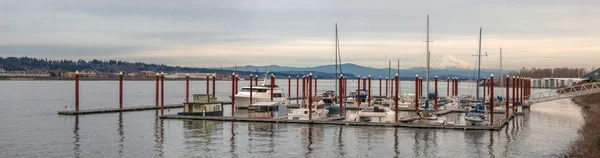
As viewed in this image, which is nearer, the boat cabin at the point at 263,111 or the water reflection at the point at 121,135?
the water reflection at the point at 121,135

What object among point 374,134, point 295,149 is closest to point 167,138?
point 295,149

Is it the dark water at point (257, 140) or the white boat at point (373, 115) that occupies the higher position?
the white boat at point (373, 115)

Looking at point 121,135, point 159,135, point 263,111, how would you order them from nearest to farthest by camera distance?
point 159,135 → point 121,135 → point 263,111

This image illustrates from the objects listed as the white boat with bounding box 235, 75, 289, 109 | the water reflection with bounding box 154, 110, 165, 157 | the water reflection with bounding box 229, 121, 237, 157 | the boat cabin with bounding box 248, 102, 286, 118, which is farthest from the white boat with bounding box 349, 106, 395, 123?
the white boat with bounding box 235, 75, 289, 109

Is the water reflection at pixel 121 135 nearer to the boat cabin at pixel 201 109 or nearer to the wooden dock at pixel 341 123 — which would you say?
the wooden dock at pixel 341 123

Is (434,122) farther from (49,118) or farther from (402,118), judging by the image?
(49,118)

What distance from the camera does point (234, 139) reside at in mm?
46500

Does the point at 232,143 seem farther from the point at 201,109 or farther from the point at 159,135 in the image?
the point at 201,109

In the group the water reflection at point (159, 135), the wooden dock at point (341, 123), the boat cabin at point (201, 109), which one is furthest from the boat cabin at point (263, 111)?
the water reflection at point (159, 135)

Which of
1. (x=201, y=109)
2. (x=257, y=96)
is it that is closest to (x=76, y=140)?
(x=201, y=109)

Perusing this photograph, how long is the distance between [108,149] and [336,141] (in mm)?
14775

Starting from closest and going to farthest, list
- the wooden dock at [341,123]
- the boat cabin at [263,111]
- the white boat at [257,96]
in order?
the wooden dock at [341,123] < the boat cabin at [263,111] < the white boat at [257,96]

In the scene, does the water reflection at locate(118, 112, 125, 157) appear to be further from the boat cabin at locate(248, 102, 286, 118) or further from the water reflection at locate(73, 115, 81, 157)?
the boat cabin at locate(248, 102, 286, 118)

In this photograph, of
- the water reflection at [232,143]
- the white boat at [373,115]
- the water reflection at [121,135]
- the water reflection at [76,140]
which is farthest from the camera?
the white boat at [373,115]
